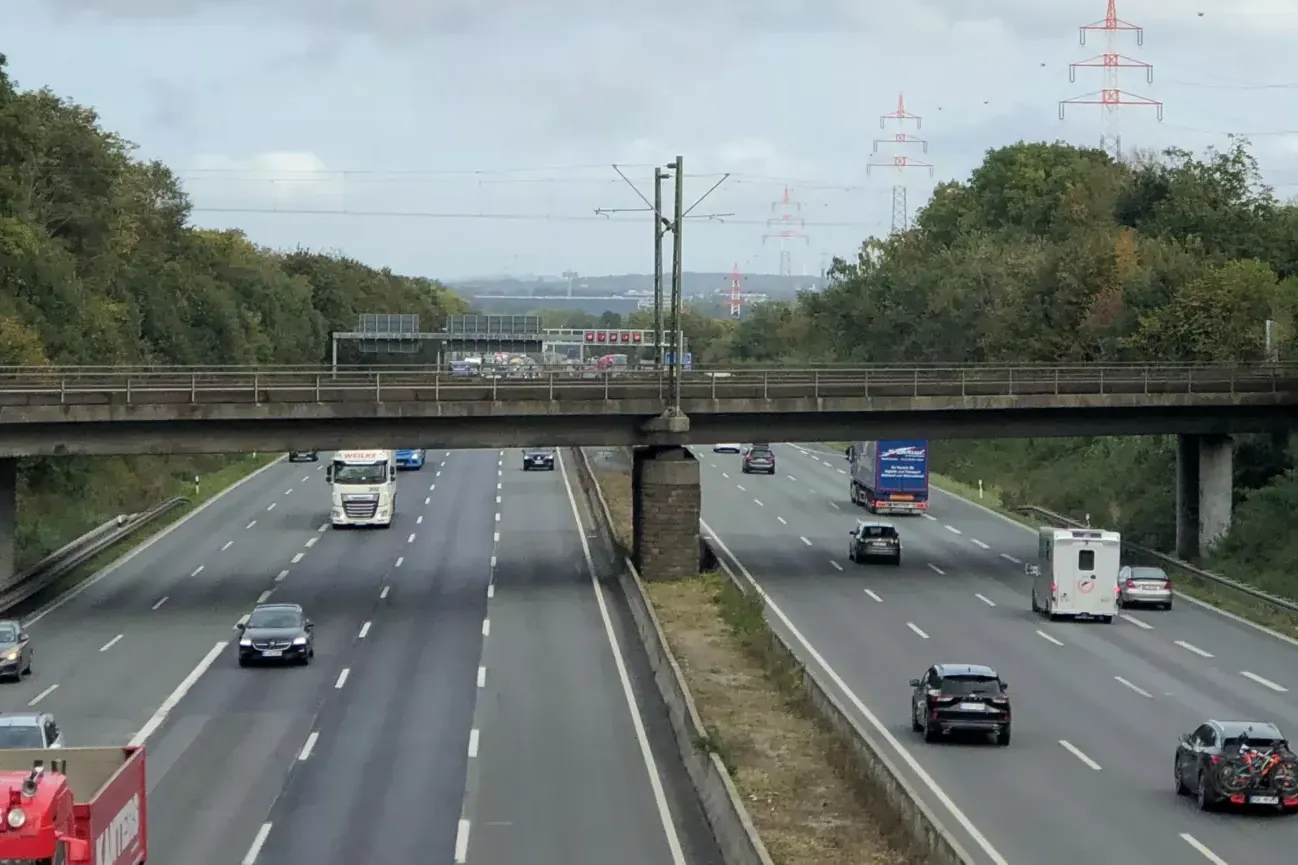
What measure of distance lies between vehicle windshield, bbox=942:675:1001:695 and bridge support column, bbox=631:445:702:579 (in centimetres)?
2389

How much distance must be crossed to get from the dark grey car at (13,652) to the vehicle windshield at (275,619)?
16.4ft

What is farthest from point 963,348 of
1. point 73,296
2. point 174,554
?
point 174,554

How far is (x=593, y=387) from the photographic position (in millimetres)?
59562

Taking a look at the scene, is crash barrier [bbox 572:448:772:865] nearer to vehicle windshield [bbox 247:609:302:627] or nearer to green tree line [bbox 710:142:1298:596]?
vehicle windshield [bbox 247:609:302:627]

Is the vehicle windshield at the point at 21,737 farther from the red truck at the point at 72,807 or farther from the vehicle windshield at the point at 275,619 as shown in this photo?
the vehicle windshield at the point at 275,619

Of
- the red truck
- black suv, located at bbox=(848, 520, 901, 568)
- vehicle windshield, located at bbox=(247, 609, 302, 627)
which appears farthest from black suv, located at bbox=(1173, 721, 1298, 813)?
black suv, located at bbox=(848, 520, 901, 568)

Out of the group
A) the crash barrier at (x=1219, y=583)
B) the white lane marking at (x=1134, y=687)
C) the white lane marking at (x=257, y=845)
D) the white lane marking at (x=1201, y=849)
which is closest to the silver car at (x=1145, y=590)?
the crash barrier at (x=1219, y=583)

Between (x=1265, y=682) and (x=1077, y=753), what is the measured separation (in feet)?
34.0

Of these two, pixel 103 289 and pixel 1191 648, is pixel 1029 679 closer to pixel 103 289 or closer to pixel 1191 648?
pixel 1191 648

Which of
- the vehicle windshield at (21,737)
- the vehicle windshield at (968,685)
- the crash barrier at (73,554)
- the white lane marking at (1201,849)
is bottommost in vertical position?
the crash barrier at (73,554)

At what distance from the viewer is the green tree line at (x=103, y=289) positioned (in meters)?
81.6

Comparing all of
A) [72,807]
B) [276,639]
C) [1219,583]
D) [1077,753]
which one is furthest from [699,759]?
[1219,583]

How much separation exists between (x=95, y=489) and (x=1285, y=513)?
1976 inches

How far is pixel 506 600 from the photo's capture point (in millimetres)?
56344
